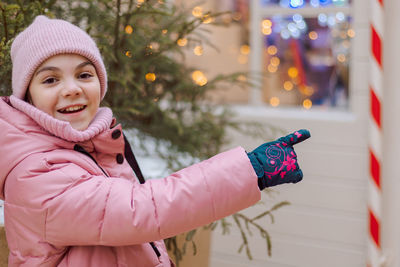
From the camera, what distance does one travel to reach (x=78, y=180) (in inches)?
37.6

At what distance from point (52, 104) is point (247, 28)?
391cm

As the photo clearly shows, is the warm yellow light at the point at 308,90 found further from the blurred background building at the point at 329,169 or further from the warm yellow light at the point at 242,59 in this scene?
the warm yellow light at the point at 242,59

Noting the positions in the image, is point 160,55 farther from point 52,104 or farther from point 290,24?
point 290,24

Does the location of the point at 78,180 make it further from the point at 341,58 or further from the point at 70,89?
the point at 341,58

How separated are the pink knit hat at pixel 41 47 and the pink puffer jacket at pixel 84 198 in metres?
0.09

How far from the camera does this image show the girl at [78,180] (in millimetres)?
938

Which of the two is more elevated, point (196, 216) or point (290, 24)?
point (290, 24)

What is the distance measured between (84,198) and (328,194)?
1.97 metres

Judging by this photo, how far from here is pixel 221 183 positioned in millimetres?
958

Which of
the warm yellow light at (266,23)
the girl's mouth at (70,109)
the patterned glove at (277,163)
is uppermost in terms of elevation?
the warm yellow light at (266,23)

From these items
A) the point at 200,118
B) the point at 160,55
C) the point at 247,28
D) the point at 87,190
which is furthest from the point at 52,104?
the point at 247,28

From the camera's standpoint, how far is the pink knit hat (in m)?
1.06

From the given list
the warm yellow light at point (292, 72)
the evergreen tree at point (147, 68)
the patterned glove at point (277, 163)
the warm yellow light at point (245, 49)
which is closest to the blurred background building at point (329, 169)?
the evergreen tree at point (147, 68)

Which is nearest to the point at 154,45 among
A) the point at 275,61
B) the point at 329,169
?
the point at 329,169
